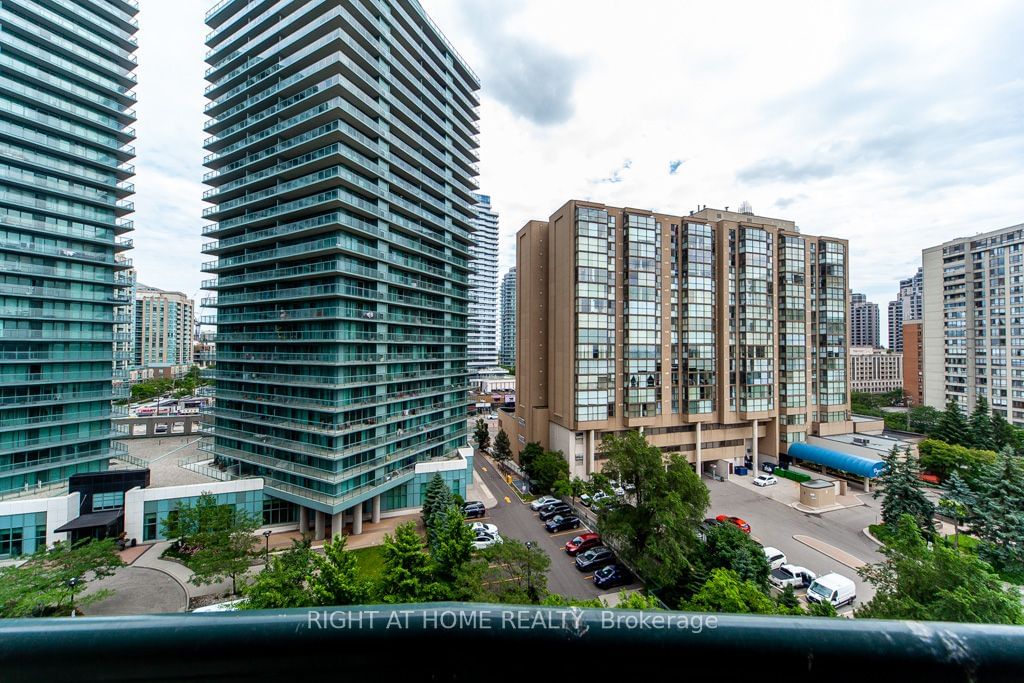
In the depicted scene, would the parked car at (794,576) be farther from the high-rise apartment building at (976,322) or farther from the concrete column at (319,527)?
the high-rise apartment building at (976,322)

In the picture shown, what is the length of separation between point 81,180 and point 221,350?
641 inches

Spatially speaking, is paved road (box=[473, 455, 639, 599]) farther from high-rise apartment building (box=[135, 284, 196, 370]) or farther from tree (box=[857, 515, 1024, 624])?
high-rise apartment building (box=[135, 284, 196, 370])

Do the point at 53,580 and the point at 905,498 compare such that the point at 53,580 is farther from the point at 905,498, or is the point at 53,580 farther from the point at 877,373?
the point at 877,373

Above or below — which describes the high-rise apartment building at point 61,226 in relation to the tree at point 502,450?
above

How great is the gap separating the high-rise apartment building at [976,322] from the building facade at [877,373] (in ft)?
139

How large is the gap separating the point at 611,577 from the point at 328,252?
27411mm

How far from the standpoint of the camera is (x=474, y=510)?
104 feet

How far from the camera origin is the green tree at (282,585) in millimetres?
15109

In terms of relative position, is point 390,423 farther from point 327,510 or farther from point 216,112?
point 216,112

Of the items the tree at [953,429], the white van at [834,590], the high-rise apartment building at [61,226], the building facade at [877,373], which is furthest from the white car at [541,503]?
the building facade at [877,373]

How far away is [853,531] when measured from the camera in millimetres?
28828

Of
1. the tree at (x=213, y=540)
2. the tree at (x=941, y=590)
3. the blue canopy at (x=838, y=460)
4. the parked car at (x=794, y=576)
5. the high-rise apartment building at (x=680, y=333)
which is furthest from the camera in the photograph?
the high-rise apartment building at (x=680, y=333)

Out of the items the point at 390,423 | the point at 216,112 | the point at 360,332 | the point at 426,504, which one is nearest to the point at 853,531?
the point at 426,504

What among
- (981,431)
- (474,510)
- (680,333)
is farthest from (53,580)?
(981,431)
